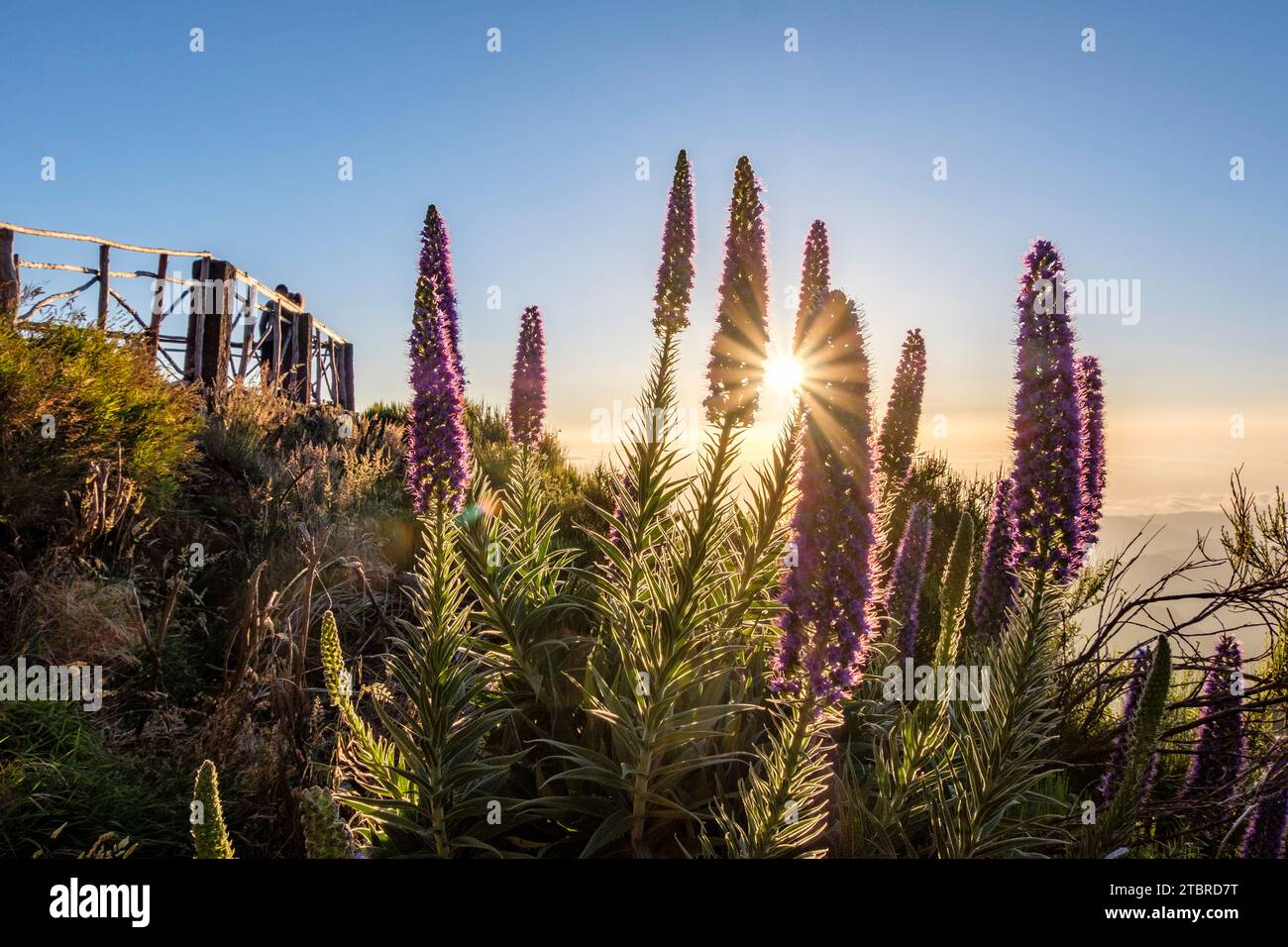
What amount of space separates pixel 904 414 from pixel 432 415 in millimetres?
2837

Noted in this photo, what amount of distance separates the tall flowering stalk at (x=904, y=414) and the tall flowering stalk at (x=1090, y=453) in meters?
0.91

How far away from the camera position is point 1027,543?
3016 mm

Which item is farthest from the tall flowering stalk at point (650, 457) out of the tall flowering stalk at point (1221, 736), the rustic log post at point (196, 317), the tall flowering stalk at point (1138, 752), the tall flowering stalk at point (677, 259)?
the rustic log post at point (196, 317)

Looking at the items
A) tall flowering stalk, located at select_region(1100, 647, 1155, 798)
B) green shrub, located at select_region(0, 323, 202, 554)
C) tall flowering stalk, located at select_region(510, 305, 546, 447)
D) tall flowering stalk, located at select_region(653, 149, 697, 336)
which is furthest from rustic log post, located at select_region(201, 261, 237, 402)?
tall flowering stalk, located at select_region(1100, 647, 1155, 798)

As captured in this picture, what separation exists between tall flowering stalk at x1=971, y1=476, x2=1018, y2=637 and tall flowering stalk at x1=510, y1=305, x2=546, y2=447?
7.87 feet

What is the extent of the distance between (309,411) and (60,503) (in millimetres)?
8538

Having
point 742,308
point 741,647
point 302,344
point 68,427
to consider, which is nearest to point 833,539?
point 741,647

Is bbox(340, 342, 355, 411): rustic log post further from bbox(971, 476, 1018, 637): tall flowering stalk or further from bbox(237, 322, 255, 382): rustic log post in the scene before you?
bbox(971, 476, 1018, 637): tall flowering stalk

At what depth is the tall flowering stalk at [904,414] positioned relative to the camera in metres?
4.34

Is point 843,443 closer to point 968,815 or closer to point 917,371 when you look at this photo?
point 968,815

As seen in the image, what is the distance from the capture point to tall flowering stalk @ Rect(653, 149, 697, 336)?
2.97m

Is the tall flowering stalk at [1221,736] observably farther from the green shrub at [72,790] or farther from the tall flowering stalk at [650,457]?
the green shrub at [72,790]
